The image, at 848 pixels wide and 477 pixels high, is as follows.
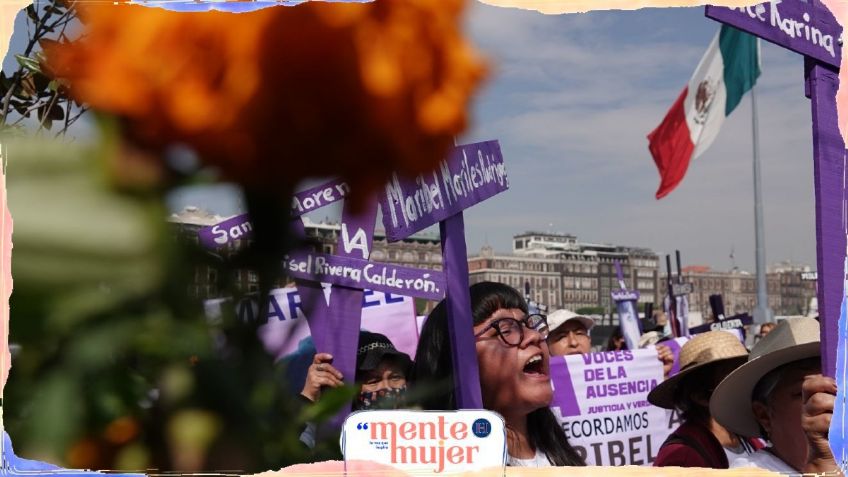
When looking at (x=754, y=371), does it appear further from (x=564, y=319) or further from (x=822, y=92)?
(x=564, y=319)

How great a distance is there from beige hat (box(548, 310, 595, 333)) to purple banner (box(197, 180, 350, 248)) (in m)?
3.94

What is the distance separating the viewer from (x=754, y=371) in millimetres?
2123

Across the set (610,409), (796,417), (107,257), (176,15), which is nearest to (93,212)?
(107,257)

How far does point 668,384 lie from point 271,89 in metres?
2.39

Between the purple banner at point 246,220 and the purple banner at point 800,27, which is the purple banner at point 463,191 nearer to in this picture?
the purple banner at point 246,220

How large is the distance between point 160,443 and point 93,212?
18 cm

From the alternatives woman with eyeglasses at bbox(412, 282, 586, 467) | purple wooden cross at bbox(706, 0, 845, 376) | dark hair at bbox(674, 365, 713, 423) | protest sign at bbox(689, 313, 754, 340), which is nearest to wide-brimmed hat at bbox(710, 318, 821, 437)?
dark hair at bbox(674, 365, 713, 423)

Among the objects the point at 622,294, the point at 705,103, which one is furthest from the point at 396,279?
the point at 622,294

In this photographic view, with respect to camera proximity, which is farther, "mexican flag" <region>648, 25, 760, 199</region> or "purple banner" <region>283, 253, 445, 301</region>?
"purple banner" <region>283, 253, 445, 301</region>

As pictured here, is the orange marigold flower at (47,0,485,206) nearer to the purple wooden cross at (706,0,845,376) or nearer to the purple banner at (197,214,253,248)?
the purple banner at (197,214,253,248)

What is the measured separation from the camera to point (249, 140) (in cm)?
41

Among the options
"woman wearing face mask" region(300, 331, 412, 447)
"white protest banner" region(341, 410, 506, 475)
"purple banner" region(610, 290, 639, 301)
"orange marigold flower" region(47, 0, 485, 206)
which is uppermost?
"orange marigold flower" region(47, 0, 485, 206)

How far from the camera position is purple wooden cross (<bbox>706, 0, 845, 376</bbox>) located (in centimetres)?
168

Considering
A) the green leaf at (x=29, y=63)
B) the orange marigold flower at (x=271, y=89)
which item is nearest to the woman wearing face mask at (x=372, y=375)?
the orange marigold flower at (x=271, y=89)
